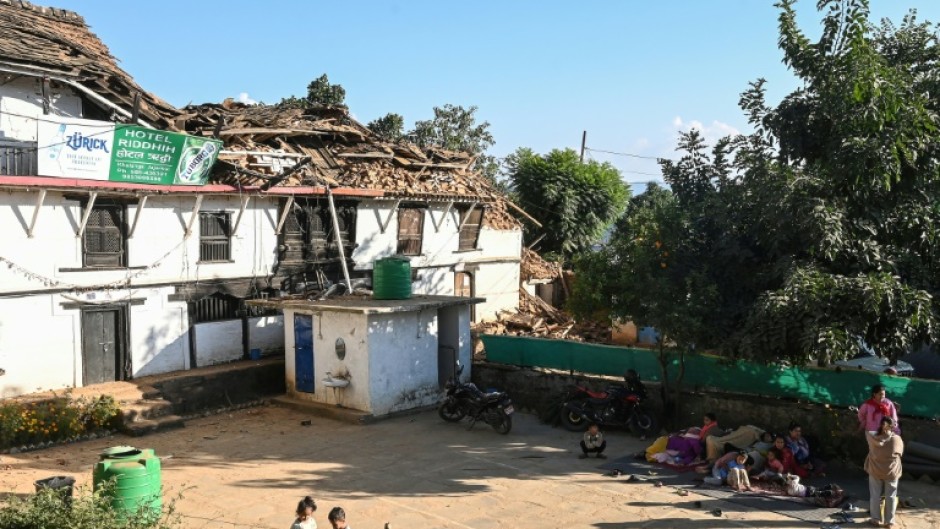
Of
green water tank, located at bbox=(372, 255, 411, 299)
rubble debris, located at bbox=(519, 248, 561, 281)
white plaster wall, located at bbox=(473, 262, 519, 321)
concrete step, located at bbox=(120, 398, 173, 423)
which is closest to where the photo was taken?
concrete step, located at bbox=(120, 398, 173, 423)

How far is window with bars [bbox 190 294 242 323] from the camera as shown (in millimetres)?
19922

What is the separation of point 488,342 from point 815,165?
365 inches

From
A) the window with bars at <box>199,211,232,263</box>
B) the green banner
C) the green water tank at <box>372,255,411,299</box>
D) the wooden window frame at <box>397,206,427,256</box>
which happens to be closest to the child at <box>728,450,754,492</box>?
the green water tank at <box>372,255,411,299</box>

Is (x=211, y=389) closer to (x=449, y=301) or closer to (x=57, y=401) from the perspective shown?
(x=57, y=401)

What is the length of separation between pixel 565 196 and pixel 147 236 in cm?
1824

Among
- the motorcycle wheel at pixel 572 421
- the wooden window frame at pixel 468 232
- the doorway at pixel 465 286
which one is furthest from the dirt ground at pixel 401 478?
the wooden window frame at pixel 468 232

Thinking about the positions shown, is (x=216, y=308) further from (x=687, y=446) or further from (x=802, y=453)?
(x=802, y=453)

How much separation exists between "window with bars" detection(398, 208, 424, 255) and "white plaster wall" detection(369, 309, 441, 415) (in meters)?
6.05

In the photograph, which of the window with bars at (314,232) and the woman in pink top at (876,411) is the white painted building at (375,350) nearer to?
the window with bars at (314,232)

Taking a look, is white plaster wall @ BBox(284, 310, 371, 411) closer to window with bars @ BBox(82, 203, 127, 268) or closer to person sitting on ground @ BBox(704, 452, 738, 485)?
window with bars @ BBox(82, 203, 127, 268)

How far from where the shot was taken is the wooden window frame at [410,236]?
24.7 m

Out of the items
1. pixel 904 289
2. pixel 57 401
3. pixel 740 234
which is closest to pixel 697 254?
pixel 740 234

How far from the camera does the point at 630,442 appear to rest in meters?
15.8

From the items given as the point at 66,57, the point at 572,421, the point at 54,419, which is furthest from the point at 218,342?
the point at 572,421
